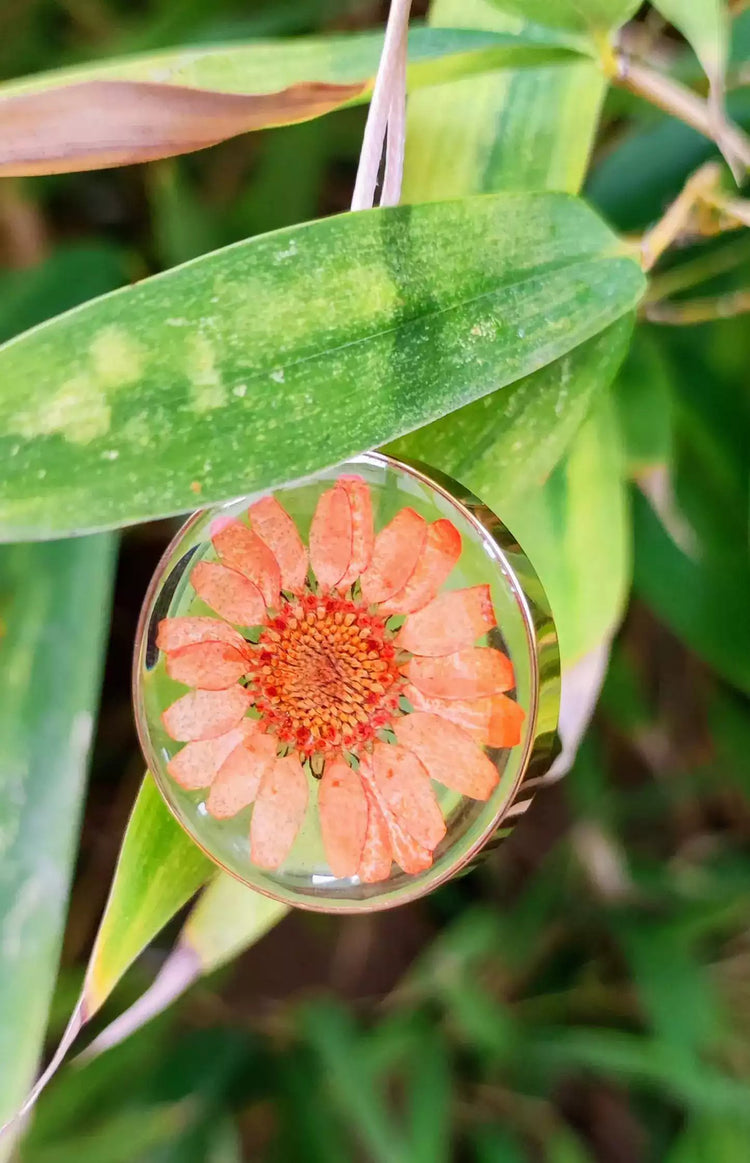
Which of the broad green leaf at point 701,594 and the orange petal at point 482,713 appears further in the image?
the broad green leaf at point 701,594

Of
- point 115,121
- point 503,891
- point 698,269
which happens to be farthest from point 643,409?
point 503,891

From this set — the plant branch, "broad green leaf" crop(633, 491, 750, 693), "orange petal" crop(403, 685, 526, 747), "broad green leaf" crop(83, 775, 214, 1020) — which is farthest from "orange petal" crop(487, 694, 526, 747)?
"broad green leaf" crop(633, 491, 750, 693)

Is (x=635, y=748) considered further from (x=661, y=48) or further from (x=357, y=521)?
(x=357, y=521)

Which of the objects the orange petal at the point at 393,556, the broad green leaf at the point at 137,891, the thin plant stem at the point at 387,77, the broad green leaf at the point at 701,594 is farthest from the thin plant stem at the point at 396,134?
the broad green leaf at the point at 701,594

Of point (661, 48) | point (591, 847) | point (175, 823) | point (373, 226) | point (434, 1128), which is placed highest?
point (661, 48)

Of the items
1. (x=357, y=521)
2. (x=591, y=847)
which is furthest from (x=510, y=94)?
(x=591, y=847)

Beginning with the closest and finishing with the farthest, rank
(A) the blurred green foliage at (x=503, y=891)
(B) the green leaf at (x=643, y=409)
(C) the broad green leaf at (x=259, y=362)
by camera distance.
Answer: (C) the broad green leaf at (x=259, y=362), (B) the green leaf at (x=643, y=409), (A) the blurred green foliage at (x=503, y=891)

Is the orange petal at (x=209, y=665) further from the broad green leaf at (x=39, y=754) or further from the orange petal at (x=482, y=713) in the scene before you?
the broad green leaf at (x=39, y=754)
